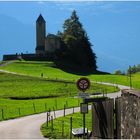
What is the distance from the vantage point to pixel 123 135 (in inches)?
766

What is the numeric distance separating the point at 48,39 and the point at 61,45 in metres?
6.05

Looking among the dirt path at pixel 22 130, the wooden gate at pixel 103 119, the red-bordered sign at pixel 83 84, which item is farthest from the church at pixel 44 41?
the wooden gate at pixel 103 119

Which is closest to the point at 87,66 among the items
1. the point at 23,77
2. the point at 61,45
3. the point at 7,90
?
the point at 61,45

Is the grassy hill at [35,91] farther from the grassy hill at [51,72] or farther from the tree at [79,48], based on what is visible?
the tree at [79,48]

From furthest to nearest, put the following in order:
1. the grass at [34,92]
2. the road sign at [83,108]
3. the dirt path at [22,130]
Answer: the grass at [34,92] < the dirt path at [22,130] < the road sign at [83,108]

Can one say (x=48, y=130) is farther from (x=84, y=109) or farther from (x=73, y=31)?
(x=73, y=31)

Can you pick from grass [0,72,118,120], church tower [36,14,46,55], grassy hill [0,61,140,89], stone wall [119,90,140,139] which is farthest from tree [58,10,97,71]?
stone wall [119,90,140,139]

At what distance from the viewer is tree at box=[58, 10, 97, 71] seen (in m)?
139

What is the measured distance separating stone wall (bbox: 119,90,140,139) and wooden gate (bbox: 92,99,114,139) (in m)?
1.48

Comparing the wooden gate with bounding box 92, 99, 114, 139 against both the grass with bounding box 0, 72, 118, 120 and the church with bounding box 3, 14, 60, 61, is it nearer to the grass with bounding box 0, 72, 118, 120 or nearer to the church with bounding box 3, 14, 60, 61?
the grass with bounding box 0, 72, 118, 120

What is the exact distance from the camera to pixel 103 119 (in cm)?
2286

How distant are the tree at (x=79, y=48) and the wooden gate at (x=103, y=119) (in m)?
114

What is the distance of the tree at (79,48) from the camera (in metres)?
139

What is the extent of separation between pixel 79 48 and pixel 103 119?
117m
